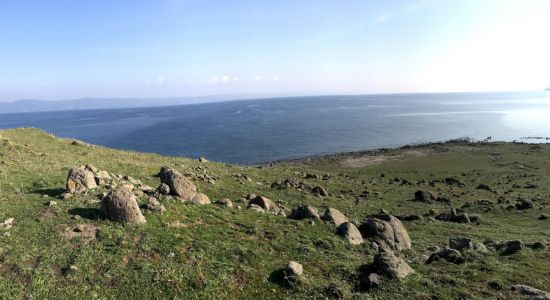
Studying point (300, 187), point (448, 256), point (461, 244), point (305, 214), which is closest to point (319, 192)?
point (300, 187)

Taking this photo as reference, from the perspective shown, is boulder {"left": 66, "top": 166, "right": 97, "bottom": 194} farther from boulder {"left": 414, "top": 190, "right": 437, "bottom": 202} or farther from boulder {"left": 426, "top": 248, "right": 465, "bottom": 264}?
boulder {"left": 414, "top": 190, "right": 437, "bottom": 202}

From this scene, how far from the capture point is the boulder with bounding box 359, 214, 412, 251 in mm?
27141

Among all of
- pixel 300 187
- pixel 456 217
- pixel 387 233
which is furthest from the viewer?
pixel 300 187

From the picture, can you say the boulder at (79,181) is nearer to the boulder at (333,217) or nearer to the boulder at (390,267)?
the boulder at (333,217)

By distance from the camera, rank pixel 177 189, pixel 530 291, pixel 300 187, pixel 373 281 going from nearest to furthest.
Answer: pixel 530 291 → pixel 373 281 → pixel 177 189 → pixel 300 187

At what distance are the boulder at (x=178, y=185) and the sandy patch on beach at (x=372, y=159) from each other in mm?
74016

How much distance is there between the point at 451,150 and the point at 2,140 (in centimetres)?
11649

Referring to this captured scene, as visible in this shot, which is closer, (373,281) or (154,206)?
(373,281)

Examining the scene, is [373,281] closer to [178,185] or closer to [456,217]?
[178,185]

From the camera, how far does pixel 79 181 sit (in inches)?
1098

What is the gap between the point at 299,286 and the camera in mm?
18922

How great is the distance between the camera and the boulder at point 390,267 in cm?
1983

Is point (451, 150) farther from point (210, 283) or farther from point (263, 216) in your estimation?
point (210, 283)

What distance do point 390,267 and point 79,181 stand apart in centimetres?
2220
